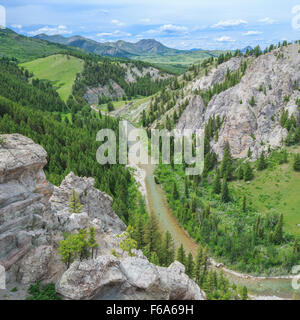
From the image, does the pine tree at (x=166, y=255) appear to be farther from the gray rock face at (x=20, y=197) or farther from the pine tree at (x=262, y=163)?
the pine tree at (x=262, y=163)

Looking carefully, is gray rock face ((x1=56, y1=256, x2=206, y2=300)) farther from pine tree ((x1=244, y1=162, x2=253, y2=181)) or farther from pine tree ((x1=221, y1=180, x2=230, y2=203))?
pine tree ((x1=244, y1=162, x2=253, y2=181))

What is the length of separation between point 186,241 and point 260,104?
80.0 meters

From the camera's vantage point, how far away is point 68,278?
76.6 ft

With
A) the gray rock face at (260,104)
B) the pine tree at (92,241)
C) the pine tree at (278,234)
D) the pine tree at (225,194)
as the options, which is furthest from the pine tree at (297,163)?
the pine tree at (92,241)

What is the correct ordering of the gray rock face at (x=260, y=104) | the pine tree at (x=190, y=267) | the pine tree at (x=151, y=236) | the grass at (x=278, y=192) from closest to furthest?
the pine tree at (x=190, y=267) < the pine tree at (x=151, y=236) < the grass at (x=278, y=192) < the gray rock face at (x=260, y=104)

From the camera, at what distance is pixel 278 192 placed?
77.9m

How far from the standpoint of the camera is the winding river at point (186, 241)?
165 ft

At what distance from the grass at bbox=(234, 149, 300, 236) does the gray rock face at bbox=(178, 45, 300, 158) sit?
13.6 metres

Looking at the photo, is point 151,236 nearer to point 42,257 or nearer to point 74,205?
point 74,205

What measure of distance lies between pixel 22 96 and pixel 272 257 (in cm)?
17686

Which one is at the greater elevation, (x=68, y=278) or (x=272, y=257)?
(x=68, y=278)

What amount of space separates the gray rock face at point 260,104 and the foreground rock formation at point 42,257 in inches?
3301
